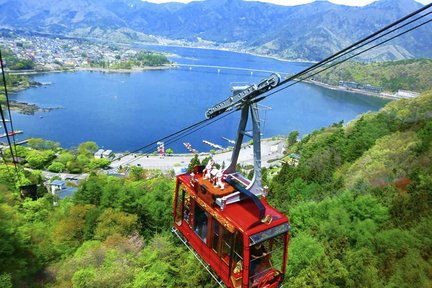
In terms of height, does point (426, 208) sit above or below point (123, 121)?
above

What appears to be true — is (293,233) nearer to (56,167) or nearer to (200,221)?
(200,221)

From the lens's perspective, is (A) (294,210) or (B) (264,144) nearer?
(A) (294,210)

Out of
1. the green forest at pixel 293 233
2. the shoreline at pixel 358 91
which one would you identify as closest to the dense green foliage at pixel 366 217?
the green forest at pixel 293 233

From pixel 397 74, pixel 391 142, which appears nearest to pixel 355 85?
pixel 397 74

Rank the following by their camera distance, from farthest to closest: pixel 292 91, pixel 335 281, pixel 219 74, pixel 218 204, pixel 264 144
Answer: pixel 219 74 < pixel 292 91 < pixel 264 144 < pixel 335 281 < pixel 218 204

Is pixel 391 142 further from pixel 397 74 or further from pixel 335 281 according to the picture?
pixel 397 74

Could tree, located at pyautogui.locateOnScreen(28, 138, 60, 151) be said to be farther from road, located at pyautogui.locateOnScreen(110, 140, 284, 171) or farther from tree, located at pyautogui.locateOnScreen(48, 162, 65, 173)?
road, located at pyautogui.locateOnScreen(110, 140, 284, 171)

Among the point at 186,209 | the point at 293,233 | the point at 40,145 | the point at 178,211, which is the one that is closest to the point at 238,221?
the point at 186,209
